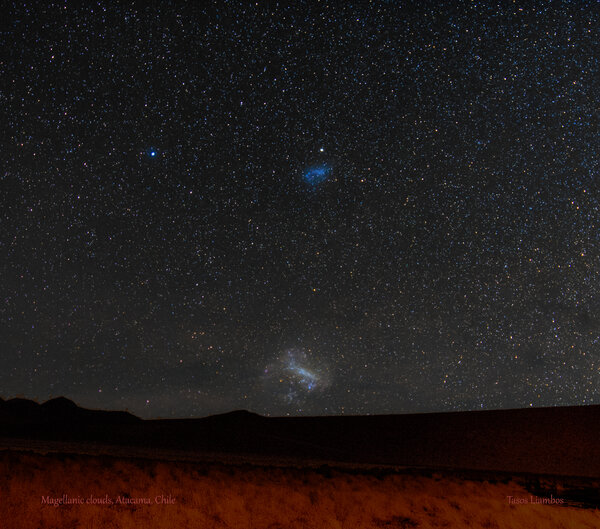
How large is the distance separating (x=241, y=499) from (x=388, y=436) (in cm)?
2821

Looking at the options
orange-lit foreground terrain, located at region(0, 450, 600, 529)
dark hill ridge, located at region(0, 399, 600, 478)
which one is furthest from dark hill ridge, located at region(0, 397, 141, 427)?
orange-lit foreground terrain, located at region(0, 450, 600, 529)

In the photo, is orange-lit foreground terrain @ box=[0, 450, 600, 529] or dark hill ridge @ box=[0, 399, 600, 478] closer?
orange-lit foreground terrain @ box=[0, 450, 600, 529]

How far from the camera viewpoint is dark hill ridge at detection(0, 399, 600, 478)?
2284 centimetres

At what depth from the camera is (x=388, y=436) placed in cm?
3253

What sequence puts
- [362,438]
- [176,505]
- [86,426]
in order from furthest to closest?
[86,426], [362,438], [176,505]

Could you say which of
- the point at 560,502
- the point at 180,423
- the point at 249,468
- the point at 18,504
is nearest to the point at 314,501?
the point at 249,468

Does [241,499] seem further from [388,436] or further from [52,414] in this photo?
[52,414]

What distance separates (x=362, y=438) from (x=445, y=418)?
6.95m

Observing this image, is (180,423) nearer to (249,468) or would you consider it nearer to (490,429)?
(490,429)

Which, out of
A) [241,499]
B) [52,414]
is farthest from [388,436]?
[52,414]

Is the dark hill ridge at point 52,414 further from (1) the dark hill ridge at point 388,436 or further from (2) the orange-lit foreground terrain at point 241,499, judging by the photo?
(2) the orange-lit foreground terrain at point 241,499

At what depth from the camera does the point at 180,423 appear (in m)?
37.1

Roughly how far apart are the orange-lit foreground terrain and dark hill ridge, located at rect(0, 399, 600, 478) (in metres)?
11.9

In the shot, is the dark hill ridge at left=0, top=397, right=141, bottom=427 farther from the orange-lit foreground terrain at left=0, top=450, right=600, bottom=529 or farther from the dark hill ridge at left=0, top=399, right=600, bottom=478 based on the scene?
the orange-lit foreground terrain at left=0, top=450, right=600, bottom=529
